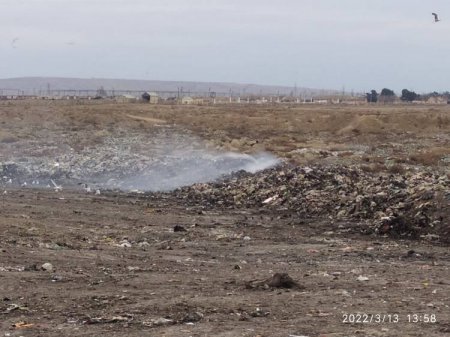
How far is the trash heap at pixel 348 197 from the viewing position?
11.4m

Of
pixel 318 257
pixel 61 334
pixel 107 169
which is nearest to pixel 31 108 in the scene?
pixel 107 169

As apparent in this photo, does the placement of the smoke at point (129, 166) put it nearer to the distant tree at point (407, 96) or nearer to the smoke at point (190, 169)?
the smoke at point (190, 169)

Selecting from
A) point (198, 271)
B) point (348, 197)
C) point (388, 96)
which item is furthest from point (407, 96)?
point (198, 271)

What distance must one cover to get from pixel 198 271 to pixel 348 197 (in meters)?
6.06

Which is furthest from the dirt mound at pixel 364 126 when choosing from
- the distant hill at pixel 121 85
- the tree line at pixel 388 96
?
the distant hill at pixel 121 85

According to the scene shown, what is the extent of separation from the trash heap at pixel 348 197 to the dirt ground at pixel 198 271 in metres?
0.33

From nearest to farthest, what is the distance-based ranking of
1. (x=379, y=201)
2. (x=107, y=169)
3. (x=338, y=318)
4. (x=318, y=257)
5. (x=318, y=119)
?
(x=338, y=318)
(x=318, y=257)
(x=379, y=201)
(x=107, y=169)
(x=318, y=119)

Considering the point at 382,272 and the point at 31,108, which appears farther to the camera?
the point at 31,108

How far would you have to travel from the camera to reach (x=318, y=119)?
1420 inches

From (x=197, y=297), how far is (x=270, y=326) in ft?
3.76

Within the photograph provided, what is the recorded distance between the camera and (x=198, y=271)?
26.7 feet

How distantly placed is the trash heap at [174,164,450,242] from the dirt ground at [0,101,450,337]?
13.1 inches

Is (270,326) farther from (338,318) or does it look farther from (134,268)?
(134,268)

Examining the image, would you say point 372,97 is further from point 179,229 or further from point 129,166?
point 179,229
